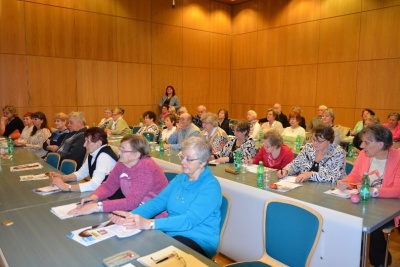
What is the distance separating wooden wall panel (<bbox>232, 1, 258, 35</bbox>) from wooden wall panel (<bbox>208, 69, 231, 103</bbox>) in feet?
5.10

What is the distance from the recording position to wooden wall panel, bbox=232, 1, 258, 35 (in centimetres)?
1082

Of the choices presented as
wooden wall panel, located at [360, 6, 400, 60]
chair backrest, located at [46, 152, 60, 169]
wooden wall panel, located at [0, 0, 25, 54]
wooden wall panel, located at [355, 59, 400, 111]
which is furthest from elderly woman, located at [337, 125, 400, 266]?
wooden wall panel, located at [0, 0, 25, 54]

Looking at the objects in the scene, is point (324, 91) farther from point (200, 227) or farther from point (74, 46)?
point (200, 227)

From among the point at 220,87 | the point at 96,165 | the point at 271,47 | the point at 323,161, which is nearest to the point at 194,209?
the point at 96,165

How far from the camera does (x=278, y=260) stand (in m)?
2.28

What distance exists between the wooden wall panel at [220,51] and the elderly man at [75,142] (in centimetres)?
724

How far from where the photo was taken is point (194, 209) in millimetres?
2188

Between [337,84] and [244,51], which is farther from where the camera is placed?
[244,51]

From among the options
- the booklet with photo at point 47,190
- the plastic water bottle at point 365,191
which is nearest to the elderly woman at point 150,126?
the booklet with photo at point 47,190

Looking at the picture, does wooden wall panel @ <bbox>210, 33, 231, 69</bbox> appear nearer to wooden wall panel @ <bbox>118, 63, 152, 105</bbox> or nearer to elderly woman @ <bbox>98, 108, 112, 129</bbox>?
wooden wall panel @ <bbox>118, 63, 152, 105</bbox>

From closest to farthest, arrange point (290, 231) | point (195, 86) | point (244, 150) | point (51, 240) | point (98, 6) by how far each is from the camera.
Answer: point (51, 240) < point (290, 231) < point (244, 150) < point (98, 6) < point (195, 86)

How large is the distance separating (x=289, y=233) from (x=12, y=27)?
7960mm

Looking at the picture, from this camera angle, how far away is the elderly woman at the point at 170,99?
9.84 m

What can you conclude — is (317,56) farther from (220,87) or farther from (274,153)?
(274,153)
